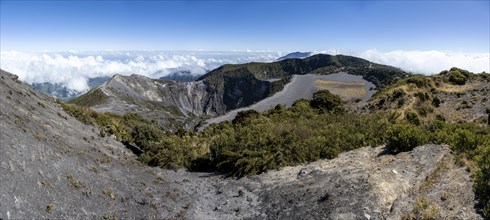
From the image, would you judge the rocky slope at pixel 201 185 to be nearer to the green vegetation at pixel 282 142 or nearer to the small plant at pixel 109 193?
the small plant at pixel 109 193

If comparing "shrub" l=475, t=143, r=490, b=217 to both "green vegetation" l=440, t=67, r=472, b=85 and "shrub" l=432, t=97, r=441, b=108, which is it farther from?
"green vegetation" l=440, t=67, r=472, b=85

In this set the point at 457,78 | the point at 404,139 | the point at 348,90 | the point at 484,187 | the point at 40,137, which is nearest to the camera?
the point at 484,187

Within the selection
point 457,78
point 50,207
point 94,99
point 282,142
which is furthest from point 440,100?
point 94,99

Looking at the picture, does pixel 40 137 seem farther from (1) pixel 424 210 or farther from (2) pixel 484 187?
(2) pixel 484 187

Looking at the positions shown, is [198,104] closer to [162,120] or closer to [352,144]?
[162,120]

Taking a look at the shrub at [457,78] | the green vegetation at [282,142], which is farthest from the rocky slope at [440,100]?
the green vegetation at [282,142]

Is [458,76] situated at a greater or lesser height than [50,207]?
greater

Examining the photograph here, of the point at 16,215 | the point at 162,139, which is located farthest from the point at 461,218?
the point at 162,139
